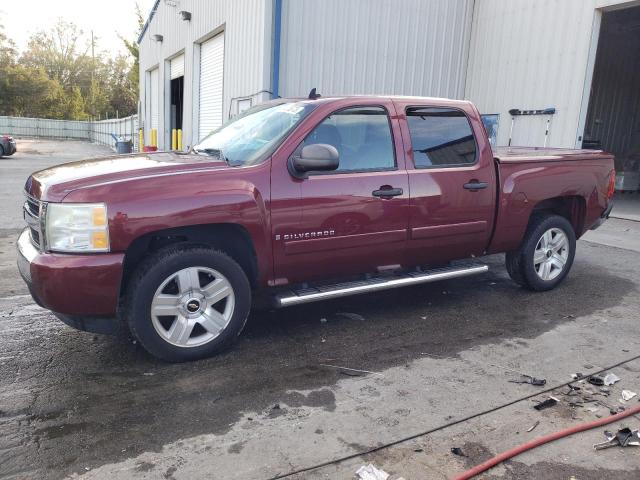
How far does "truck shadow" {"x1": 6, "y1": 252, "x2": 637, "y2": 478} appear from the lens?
2.95 meters

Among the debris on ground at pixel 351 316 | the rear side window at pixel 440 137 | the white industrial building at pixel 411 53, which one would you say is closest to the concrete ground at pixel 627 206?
the white industrial building at pixel 411 53

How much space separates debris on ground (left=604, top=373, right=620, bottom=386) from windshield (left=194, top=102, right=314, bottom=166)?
2.87 metres

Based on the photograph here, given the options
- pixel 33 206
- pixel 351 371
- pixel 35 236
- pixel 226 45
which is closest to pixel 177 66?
pixel 226 45

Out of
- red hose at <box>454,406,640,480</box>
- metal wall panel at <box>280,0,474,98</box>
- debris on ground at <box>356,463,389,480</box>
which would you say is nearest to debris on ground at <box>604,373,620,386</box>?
red hose at <box>454,406,640,480</box>

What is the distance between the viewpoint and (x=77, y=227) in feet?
10.9

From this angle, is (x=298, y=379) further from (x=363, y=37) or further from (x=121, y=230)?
(x=363, y=37)

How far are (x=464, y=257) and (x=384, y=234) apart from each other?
1097 millimetres

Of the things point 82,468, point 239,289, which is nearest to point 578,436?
point 239,289

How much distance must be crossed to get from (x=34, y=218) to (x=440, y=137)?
3.33m

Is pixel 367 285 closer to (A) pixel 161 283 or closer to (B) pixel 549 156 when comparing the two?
(A) pixel 161 283

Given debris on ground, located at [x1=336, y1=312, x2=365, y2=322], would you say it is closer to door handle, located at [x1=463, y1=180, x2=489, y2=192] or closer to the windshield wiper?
door handle, located at [x1=463, y1=180, x2=489, y2=192]

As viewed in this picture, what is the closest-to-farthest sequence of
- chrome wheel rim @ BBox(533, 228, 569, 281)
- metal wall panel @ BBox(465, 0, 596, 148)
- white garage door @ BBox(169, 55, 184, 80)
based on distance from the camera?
1. chrome wheel rim @ BBox(533, 228, 569, 281)
2. metal wall panel @ BBox(465, 0, 596, 148)
3. white garage door @ BBox(169, 55, 184, 80)

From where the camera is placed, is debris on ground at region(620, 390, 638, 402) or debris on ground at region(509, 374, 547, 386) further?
debris on ground at region(509, 374, 547, 386)

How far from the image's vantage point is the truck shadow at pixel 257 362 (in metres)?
2.95
